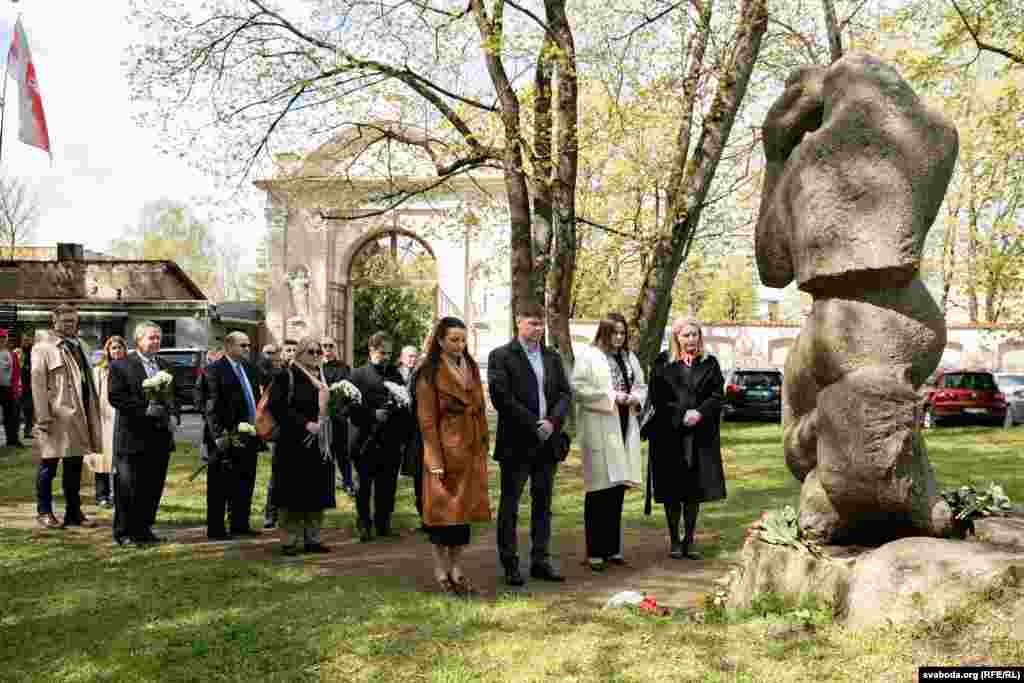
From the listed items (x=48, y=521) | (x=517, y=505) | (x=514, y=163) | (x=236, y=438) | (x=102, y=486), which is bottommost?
(x=48, y=521)

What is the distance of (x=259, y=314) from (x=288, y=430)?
4071 centimetres

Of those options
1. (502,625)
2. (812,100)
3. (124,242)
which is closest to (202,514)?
(502,625)

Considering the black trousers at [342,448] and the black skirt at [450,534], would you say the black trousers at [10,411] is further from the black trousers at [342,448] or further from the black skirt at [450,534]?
the black skirt at [450,534]

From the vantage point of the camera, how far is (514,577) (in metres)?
6.71

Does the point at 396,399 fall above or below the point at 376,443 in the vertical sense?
above

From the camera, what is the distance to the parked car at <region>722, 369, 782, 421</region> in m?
24.5

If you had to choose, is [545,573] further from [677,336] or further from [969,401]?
[969,401]

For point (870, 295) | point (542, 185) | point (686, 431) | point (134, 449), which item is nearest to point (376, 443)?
point (134, 449)

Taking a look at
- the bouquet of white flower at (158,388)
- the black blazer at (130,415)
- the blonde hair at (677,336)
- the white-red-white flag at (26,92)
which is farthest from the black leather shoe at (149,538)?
the white-red-white flag at (26,92)

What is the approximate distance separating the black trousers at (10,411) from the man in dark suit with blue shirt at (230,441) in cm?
929

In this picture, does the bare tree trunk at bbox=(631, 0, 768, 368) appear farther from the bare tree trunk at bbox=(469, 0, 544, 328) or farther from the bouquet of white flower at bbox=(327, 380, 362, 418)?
the bouquet of white flower at bbox=(327, 380, 362, 418)

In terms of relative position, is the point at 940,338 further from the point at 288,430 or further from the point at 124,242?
the point at 124,242

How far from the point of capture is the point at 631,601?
585cm

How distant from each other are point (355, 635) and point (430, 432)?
147cm
